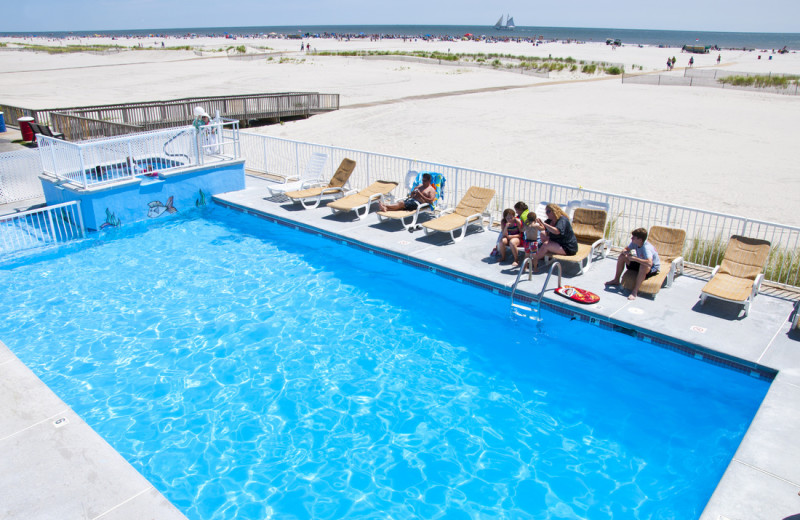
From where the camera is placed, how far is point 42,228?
39.8 feet

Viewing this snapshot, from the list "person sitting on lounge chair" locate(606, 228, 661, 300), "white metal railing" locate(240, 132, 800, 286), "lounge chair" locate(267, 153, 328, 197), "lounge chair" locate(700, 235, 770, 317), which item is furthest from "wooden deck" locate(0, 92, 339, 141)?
"lounge chair" locate(700, 235, 770, 317)

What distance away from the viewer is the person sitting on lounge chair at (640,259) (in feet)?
27.6

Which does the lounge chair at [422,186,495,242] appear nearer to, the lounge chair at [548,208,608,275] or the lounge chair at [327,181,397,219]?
the lounge chair at [327,181,397,219]

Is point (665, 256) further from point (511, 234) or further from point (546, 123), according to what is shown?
point (546, 123)

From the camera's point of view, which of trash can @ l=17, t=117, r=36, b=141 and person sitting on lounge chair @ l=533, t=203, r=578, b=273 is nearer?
person sitting on lounge chair @ l=533, t=203, r=578, b=273

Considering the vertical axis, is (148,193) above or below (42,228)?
above

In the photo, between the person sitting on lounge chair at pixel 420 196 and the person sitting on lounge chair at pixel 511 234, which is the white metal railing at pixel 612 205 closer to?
the person sitting on lounge chair at pixel 420 196

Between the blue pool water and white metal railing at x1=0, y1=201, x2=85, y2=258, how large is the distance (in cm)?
104

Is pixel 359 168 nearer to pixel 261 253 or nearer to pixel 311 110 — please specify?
pixel 261 253

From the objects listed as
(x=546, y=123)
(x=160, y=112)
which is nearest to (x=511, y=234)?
(x=160, y=112)

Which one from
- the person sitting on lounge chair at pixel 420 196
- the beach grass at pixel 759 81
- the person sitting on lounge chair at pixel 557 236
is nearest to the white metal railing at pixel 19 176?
the person sitting on lounge chair at pixel 420 196

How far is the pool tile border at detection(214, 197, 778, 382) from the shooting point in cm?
698

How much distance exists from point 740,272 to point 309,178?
30.6ft

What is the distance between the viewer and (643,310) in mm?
8180
